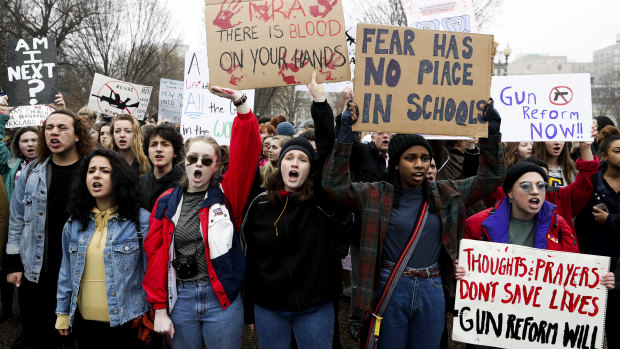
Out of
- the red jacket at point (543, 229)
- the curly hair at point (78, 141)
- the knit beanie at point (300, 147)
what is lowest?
the red jacket at point (543, 229)

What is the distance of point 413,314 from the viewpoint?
2.85 meters

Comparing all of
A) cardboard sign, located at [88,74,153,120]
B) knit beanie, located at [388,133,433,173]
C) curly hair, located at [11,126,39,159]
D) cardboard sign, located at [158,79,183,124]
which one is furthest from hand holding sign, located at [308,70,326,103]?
cardboard sign, located at [88,74,153,120]

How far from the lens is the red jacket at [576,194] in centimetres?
359

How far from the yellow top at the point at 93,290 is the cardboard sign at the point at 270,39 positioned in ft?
4.64

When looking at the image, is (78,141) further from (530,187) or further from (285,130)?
(285,130)

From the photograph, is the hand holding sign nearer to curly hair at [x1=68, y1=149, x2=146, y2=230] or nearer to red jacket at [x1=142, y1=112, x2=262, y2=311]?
red jacket at [x1=142, y1=112, x2=262, y2=311]

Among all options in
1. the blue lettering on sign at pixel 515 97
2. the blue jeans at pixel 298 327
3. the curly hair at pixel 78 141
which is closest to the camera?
the blue jeans at pixel 298 327

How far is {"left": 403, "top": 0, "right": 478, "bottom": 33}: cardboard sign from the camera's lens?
529 cm

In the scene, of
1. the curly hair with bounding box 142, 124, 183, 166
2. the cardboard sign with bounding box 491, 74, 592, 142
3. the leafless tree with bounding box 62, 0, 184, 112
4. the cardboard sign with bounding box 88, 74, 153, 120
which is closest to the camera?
the curly hair with bounding box 142, 124, 183, 166

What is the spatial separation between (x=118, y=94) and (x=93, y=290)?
6.53 meters

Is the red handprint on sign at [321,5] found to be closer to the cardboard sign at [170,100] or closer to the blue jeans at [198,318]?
the blue jeans at [198,318]

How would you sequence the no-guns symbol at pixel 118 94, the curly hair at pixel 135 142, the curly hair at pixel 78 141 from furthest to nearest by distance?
1. the no-guns symbol at pixel 118 94
2. the curly hair at pixel 135 142
3. the curly hair at pixel 78 141

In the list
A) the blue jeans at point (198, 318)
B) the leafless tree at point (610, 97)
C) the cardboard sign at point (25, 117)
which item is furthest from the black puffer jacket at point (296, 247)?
the leafless tree at point (610, 97)

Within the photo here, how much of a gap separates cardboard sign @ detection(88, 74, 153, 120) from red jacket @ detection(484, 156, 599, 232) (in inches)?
294
